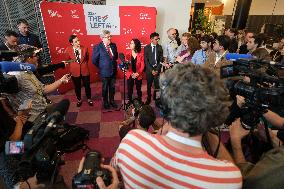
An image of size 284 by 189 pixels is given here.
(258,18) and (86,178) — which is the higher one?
(258,18)

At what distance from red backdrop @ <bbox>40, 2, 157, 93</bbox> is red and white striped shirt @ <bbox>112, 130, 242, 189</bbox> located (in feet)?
15.1

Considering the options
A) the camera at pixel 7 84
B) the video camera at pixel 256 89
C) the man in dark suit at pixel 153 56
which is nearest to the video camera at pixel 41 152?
the camera at pixel 7 84

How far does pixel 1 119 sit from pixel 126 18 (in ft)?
14.9

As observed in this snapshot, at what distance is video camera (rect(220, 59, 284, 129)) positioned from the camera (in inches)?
49.5

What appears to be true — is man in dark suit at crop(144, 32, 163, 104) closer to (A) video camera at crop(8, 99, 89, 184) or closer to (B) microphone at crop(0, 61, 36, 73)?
(B) microphone at crop(0, 61, 36, 73)

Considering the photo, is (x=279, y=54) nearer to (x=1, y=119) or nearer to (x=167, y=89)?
(x=167, y=89)

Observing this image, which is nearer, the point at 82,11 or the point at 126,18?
the point at 82,11

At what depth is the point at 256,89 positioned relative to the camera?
1292mm

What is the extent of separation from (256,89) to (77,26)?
4.76 meters

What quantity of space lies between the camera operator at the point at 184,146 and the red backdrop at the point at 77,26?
15.0 feet

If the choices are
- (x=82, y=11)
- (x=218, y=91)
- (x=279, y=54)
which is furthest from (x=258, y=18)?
(x=218, y=91)


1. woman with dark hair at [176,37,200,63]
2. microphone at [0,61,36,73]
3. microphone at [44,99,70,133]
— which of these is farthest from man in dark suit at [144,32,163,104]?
microphone at [44,99,70,133]

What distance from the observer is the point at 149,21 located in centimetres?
576

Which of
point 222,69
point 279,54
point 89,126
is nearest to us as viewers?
point 222,69
